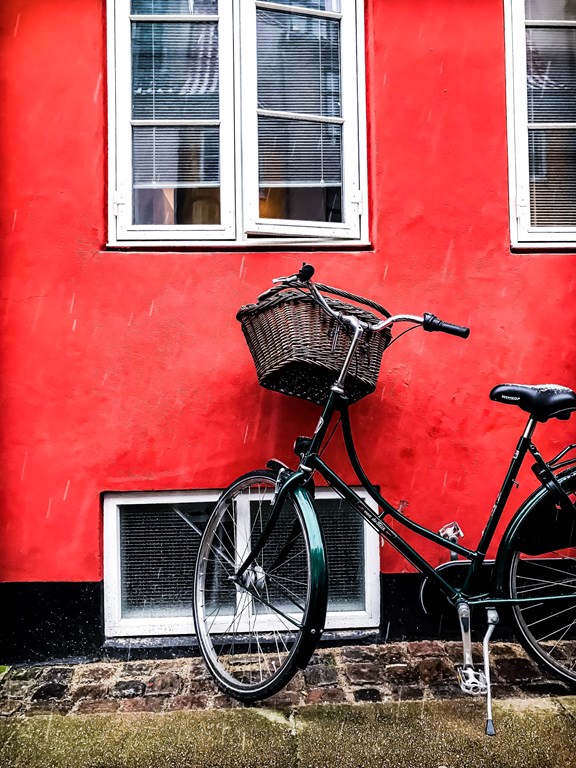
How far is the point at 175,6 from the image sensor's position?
347 centimetres

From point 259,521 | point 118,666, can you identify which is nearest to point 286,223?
point 259,521

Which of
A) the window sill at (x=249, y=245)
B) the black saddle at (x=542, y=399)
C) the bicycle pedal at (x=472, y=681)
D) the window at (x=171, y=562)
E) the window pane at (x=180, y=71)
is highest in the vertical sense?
the window pane at (x=180, y=71)

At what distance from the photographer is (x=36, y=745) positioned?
2.42 m

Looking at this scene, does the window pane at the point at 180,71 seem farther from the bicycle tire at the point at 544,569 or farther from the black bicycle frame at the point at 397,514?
the bicycle tire at the point at 544,569

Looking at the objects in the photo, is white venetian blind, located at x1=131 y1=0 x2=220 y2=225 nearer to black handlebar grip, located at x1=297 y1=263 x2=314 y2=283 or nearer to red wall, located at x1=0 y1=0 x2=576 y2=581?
red wall, located at x1=0 y1=0 x2=576 y2=581

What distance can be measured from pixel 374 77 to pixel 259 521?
2453 mm

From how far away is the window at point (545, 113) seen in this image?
138 inches

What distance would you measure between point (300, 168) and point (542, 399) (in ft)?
6.08

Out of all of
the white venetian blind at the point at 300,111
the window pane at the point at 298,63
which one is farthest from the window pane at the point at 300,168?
the window pane at the point at 298,63

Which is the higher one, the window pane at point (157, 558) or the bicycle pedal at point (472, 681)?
the window pane at point (157, 558)

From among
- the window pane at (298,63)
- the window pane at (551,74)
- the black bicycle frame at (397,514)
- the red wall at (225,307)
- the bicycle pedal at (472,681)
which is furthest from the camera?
the window pane at (551,74)

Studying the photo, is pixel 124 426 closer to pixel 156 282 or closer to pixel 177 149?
pixel 156 282

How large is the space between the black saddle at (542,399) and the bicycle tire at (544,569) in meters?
0.30

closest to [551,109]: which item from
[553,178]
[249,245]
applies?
[553,178]
